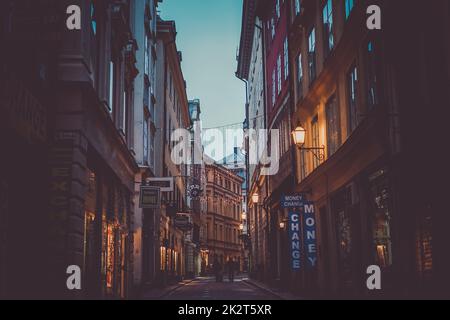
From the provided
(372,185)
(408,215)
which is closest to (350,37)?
(372,185)

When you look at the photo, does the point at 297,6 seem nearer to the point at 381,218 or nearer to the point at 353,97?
the point at 353,97

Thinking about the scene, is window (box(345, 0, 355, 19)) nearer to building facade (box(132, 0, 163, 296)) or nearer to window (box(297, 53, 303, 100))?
Result: window (box(297, 53, 303, 100))

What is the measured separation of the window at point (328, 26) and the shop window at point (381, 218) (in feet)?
20.2

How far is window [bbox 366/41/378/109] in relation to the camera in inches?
631

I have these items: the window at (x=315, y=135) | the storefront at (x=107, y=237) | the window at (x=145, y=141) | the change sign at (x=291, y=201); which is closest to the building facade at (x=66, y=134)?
the storefront at (x=107, y=237)

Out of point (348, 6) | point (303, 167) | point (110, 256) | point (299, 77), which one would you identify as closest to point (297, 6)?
point (299, 77)

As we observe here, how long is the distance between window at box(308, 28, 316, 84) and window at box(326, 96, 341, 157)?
2.18 meters

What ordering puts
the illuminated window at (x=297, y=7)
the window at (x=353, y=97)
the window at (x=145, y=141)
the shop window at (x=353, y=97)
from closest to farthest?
the shop window at (x=353, y=97)
the window at (x=353, y=97)
the illuminated window at (x=297, y=7)
the window at (x=145, y=141)

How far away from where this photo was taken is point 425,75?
42.1 feet

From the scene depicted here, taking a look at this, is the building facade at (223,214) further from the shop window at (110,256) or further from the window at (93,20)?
the window at (93,20)

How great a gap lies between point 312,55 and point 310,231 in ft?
22.7

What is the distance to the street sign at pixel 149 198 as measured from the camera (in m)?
24.8

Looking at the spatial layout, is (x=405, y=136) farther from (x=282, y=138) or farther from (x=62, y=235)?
(x=282, y=138)
